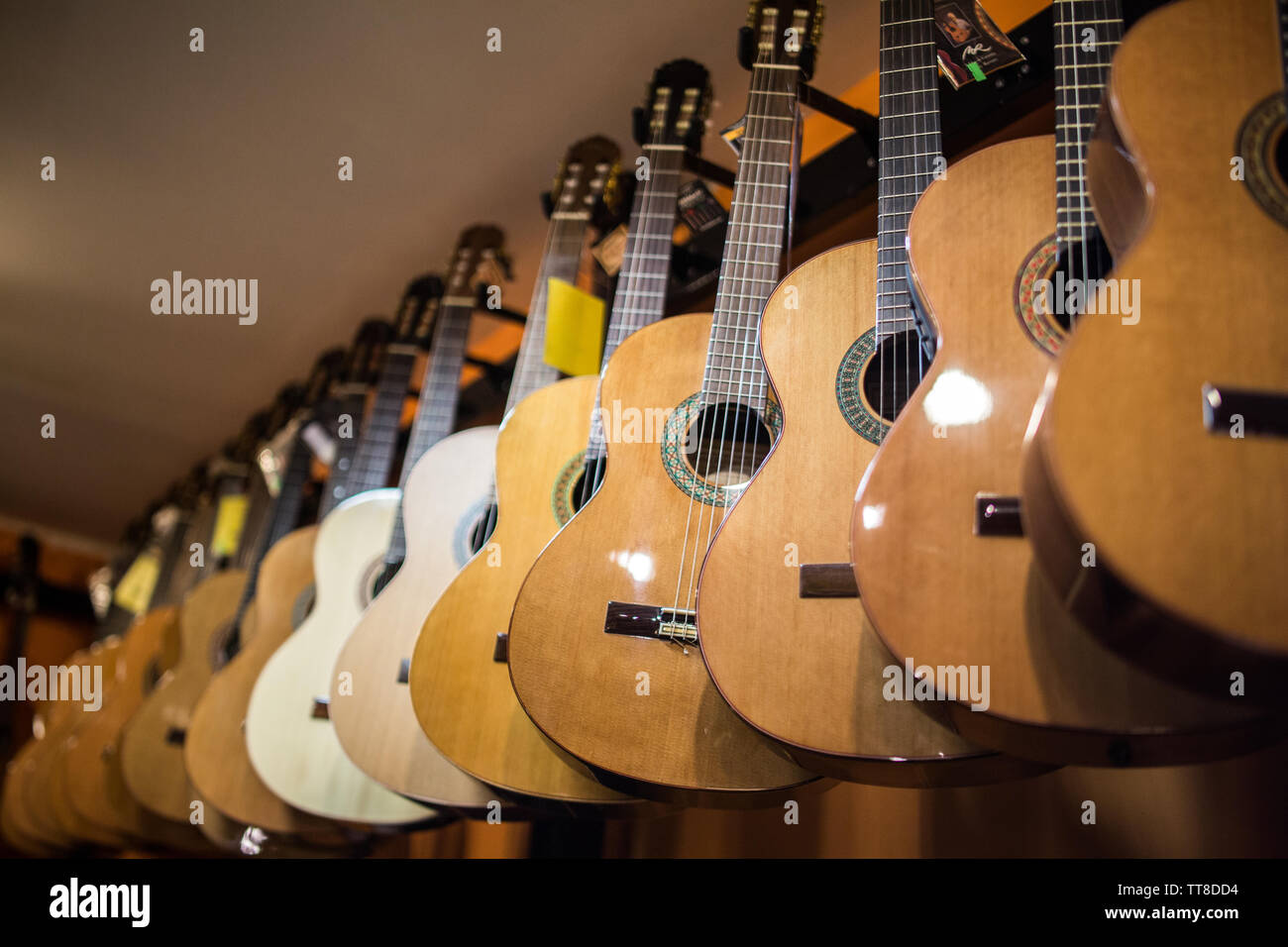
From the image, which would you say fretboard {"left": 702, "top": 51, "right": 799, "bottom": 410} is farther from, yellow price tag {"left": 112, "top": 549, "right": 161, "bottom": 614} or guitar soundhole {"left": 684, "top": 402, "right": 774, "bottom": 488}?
yellow price tag {"left": 112, "top": 549, "right": 161, "bottom": 614}

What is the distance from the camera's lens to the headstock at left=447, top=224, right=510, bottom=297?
2.74 metres

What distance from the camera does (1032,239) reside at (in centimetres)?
112

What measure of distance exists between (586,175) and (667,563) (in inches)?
55.3

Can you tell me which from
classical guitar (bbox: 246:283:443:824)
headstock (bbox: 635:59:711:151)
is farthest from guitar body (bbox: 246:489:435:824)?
headstock (bbox: 635:59:711:151)

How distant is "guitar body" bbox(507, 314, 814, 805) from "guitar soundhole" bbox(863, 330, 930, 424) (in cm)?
34

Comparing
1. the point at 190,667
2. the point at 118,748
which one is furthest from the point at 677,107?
the point at 118,748

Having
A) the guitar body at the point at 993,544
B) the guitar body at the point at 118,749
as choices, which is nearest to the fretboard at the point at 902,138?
the guitar body at the point at 993,544

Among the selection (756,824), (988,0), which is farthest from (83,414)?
(988,0)

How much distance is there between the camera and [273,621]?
2.50 m

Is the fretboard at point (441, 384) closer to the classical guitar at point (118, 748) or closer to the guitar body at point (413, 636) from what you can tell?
the guitar body at point (413, 636)

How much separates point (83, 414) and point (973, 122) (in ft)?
13.8

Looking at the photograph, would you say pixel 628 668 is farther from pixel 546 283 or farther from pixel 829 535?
pixel 546 283

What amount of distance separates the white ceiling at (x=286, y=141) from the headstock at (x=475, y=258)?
0.44 feet
